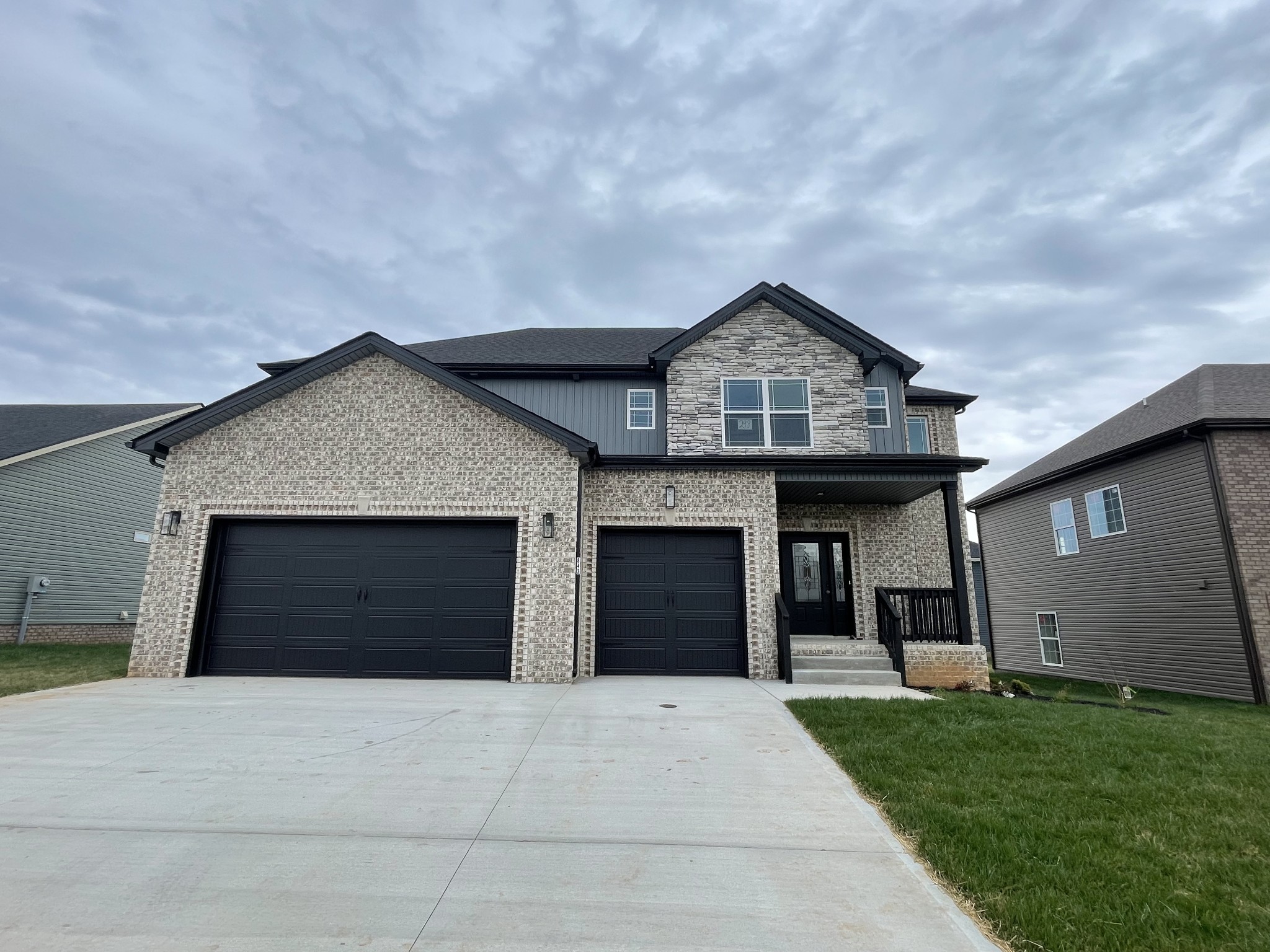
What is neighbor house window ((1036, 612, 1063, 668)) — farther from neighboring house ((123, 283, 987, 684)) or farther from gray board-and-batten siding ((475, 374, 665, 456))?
gray board-and-batten siding ((475, 374, 665, 456))

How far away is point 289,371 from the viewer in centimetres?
978

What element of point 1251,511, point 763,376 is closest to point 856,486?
point 763,376

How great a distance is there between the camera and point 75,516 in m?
16.3

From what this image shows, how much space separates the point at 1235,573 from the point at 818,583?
719 centimetres

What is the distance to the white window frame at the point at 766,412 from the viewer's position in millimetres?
11578

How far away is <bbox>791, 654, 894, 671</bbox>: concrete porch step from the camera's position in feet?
31.1

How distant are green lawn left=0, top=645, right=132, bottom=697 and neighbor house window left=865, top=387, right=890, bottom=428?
48.1 feet

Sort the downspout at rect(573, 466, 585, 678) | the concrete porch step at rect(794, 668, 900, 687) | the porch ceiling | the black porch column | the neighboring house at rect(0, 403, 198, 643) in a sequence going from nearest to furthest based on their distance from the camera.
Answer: the concrete porch step at rect(794, 668, 900, 687)
the downspout at rect(573, 466, 585, 678)
the black porch column
the porch ceiling
the neighboring house at rect(0, 403, 198, 643)

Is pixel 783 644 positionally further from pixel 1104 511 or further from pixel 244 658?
pixel 1104 511

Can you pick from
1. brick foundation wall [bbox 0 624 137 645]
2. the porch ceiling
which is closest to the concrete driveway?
the porch ceiling

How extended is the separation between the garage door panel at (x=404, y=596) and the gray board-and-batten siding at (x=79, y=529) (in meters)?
12.0

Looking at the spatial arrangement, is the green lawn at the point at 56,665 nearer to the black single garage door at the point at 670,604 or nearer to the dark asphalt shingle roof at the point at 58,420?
the dark asphalt shingle roof at the point at 58,420

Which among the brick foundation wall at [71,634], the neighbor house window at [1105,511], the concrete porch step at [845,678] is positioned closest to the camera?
the concrete porch step at [845,678]

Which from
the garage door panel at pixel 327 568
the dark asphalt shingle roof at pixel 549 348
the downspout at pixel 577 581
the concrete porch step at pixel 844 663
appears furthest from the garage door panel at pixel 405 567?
the concrete porch step at pixel 844 663
